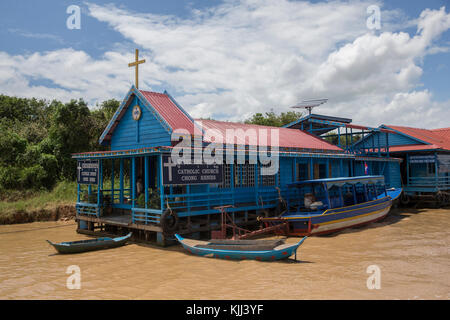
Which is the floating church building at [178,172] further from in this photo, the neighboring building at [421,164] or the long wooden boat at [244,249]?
the neighboring building at [421,164]

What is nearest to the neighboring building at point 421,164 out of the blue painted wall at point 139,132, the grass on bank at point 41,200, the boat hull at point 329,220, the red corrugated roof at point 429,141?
the red corrugated roof at point 429,141

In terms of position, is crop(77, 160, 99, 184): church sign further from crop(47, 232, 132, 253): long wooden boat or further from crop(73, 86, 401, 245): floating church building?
crop(47, 232, 132, 253): long wooden boat

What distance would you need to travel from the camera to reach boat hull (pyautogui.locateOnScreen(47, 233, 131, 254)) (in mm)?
12797

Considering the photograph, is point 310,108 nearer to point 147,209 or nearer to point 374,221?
point 374,221

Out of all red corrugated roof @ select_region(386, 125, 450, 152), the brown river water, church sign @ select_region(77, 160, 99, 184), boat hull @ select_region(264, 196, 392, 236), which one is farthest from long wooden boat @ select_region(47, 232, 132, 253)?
red corrugated roof @ select_region(386, 125, 450, 152)

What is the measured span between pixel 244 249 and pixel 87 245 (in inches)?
235

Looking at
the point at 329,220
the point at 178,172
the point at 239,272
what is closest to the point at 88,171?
the point at 178,172

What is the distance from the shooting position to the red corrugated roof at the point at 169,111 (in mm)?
15688

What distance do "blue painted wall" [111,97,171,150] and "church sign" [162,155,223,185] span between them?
210 centimetres

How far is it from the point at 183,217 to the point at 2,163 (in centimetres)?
1767

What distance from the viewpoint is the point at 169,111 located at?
16469 millimetres

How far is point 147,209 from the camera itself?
13.7 m

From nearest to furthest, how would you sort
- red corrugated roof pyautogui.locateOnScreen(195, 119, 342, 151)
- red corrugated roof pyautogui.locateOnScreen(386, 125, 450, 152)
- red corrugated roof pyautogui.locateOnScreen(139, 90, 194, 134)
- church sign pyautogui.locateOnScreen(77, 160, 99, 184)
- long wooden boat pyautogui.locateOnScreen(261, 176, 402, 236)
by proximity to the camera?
long wooden boat pyautogui.locateOnScreen(261, 176, 402, 236), red corrugated roof pyautogui.locateOnScreen(139, 90, 194, 134), church sign pyautogui.locateOnScreen(77, 160, 99, 184), red corrugated roof pyautogui.locateOnScreen(195, 119, 342, 151), red corrugated roof pyautogui.locateOnScreen(386, 125, 450, 152)

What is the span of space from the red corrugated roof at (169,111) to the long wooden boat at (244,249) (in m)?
5.44
